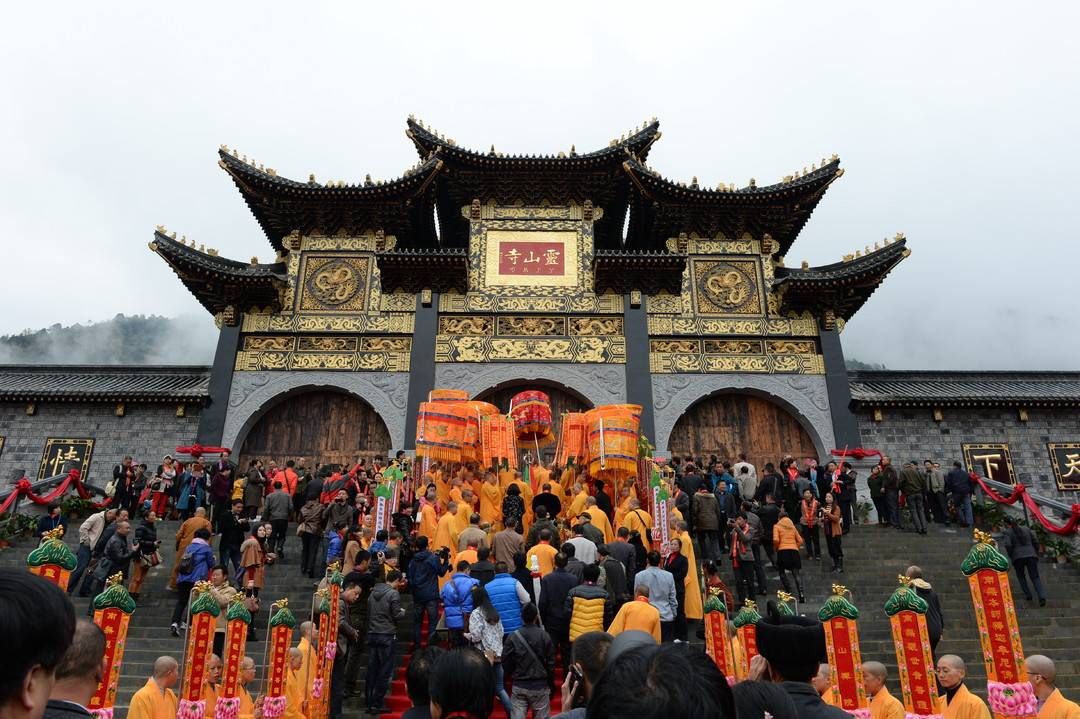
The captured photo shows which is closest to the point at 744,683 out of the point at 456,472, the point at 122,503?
the point at 456,472

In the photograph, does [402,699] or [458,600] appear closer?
[458,600]

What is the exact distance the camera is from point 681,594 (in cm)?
871

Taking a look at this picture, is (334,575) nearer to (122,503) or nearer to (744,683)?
(744,683)

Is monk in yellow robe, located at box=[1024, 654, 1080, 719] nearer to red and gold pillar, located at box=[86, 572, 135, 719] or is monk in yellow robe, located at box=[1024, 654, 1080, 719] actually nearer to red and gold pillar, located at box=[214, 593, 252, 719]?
red and gold pillar, located at box=[214, 593, 252, 719]

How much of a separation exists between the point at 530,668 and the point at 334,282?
50.1 ft

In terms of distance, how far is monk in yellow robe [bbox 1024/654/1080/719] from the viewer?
14.5 ft

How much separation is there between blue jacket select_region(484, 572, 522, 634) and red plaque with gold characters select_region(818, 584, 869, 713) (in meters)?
2.73

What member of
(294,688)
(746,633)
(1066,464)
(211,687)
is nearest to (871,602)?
(746,633)

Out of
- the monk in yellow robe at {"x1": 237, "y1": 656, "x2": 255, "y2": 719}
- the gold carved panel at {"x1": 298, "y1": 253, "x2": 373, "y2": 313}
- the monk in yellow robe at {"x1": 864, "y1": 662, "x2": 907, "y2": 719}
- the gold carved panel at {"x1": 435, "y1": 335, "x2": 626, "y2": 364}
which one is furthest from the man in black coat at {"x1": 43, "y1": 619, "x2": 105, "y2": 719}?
the gold carved panel at {"x1": 298, "y1": 253, "x2": 373, "y2": 313}

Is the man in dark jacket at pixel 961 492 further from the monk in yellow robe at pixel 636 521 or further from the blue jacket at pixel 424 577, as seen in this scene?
the blue jacket at pixel 424 577

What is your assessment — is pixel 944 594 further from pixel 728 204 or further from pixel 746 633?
pixel 728 204

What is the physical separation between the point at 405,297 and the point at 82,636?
56.0 ft

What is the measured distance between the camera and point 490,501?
11836mm

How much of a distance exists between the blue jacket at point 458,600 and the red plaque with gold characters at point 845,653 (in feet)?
10.6
